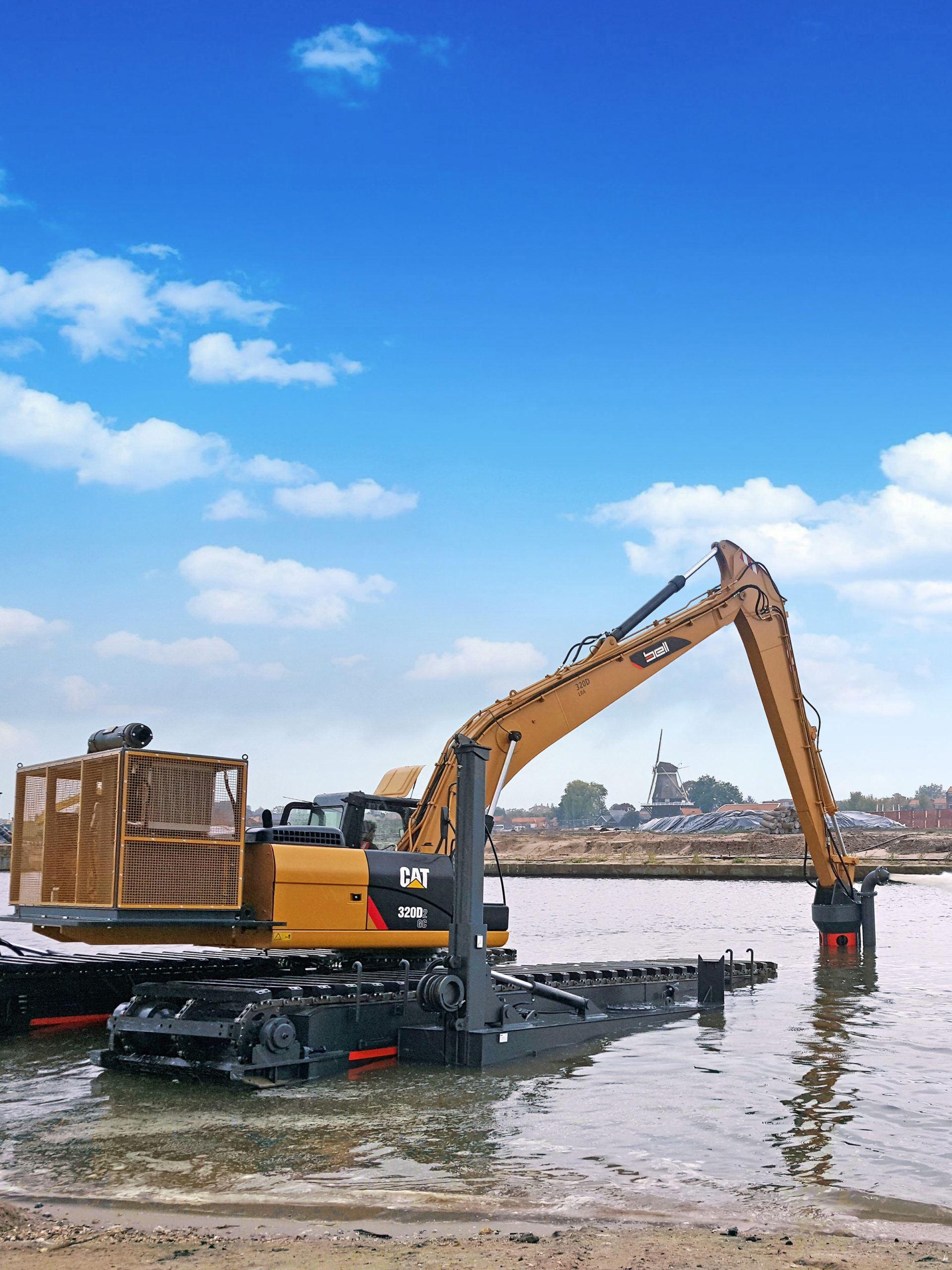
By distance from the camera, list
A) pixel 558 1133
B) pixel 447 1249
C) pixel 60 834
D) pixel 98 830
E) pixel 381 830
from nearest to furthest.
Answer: pixel 447 1249, pixel 558 1133, pixel 98 830, pixel 60 834, pixel 381 830

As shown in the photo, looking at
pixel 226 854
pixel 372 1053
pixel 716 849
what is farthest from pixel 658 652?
pixel 716 849

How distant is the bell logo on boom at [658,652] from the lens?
64.4 feet

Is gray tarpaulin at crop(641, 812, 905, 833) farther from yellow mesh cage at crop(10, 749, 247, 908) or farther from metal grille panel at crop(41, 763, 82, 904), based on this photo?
metal grille panel at crop(41, 763, 82, 904)

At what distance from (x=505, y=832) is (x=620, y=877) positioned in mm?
38653

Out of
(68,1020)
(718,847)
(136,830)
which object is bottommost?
(68,1020)

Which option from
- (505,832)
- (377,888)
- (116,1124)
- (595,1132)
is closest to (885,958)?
(377,888)

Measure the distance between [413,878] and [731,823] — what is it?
428 feet

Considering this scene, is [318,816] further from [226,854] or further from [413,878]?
[226,854]

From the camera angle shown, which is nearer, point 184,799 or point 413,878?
point 184,799

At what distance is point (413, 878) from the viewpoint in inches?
538

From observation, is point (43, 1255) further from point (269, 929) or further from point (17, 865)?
point (17, 865)

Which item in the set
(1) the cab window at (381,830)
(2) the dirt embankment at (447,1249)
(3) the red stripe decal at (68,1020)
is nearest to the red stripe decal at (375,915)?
(1) the cab window at (381,830)

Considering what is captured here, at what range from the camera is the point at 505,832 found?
123000 mm

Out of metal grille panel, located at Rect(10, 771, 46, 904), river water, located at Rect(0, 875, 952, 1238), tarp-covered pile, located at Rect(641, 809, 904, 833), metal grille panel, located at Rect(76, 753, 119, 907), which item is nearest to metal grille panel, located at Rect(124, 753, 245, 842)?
metal grille panel, located at Rect(76, 753, 119, 907)
